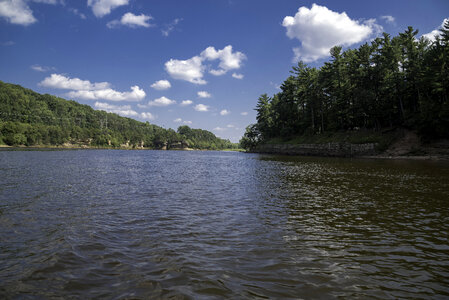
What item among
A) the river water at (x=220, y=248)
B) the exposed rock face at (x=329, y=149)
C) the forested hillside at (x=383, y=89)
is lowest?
the river water at (x=220, y=248)

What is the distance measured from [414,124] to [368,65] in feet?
69.8

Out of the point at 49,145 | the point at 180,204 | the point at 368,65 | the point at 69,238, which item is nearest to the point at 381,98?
the point at 368,65

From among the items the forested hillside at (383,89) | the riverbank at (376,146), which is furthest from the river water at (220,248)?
the forested hillside at (383,89)

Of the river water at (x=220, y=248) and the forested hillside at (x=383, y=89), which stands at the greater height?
the forested hillside at (x=383, y=89)

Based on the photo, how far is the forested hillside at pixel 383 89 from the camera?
5301 centimetres

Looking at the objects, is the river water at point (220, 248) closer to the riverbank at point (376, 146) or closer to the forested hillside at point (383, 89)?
the riverbank at point (376, 146)

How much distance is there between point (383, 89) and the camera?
64.3 meters

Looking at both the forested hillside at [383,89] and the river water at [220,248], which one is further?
the forested hillside at [383,89]

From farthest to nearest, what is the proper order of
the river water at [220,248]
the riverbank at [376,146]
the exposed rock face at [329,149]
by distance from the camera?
1. the exposed rock face at [329,149]
2. the riverbank at [376,146]
3. the river water at [220,248]

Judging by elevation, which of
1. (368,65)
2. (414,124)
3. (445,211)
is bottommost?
(445,211)

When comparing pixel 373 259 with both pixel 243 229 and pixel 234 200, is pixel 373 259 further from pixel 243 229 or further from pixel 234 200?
pixel 234 200

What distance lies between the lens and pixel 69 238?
26.8ft

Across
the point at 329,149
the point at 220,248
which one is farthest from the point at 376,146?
the point at 220,248

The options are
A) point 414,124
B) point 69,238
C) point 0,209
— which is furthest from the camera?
point 414,124
